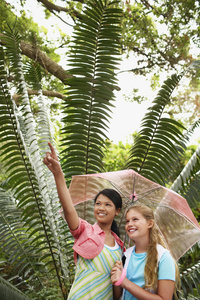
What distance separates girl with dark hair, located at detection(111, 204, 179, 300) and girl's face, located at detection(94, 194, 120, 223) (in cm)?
12

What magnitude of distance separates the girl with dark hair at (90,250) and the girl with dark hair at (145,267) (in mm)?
94

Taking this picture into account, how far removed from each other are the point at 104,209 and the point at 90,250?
0.77 feet

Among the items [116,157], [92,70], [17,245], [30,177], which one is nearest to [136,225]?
[30,177]

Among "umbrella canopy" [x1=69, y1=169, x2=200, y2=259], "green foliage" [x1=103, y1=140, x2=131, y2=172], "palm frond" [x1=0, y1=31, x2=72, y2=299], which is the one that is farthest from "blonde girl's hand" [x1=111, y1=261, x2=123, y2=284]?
"green foliage" [x1=103, y1=140, x2=131, y2=172]

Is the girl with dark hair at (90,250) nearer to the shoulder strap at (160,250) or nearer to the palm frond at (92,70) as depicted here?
the shoulder strap at (160,250)

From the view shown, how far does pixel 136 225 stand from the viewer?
5.35ft

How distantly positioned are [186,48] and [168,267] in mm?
5950

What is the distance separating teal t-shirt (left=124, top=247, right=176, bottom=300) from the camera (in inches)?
58.3

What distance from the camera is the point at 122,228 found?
2.60m

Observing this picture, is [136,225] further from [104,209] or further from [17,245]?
[17,245]

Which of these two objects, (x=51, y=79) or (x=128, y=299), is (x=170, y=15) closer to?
(x=51, y=79)

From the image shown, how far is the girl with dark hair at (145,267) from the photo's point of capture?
145 cm

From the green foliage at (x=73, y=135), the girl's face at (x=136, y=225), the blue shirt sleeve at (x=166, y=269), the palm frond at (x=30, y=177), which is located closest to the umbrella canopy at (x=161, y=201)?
the girl's face at (x=136, y=225)

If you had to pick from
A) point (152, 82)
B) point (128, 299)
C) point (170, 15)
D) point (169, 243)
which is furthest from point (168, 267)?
point (152, 82)
